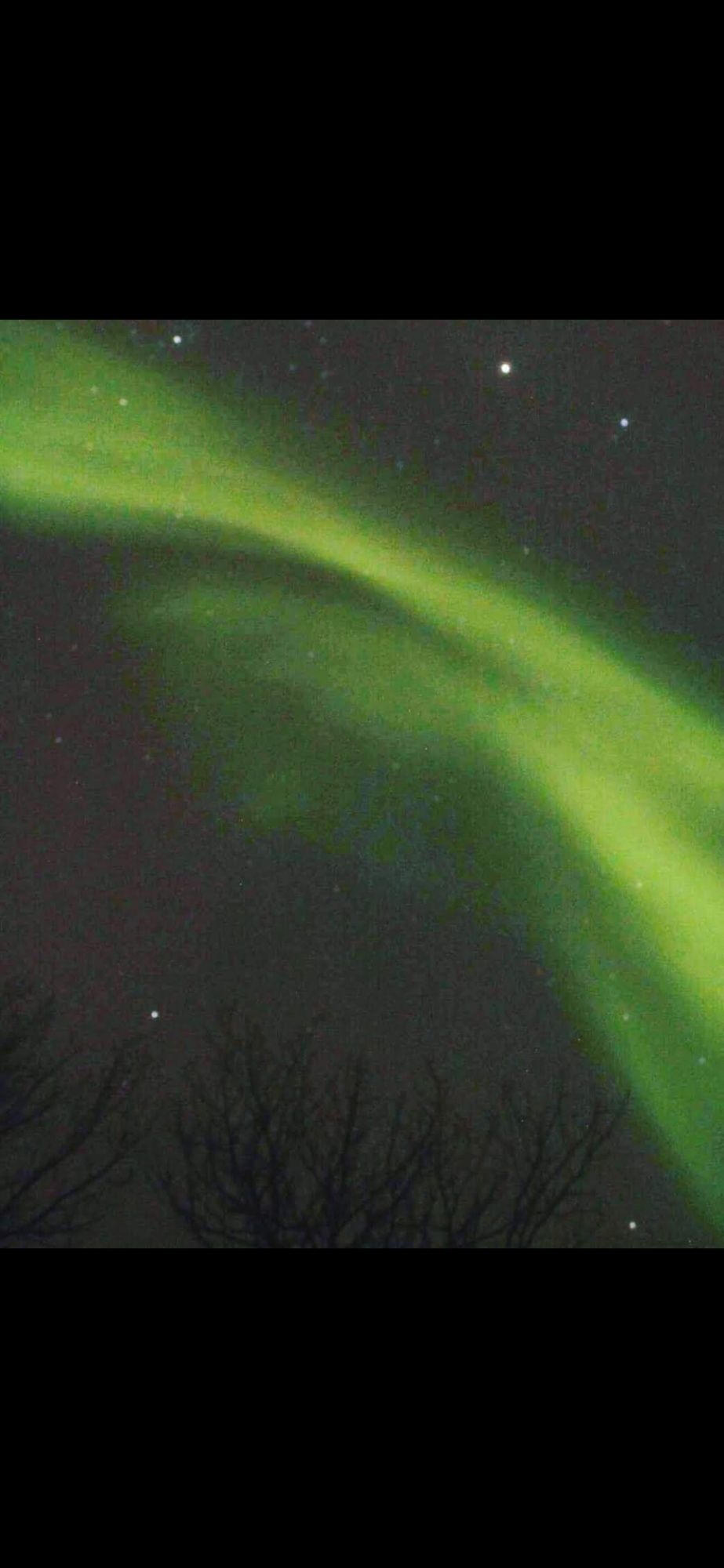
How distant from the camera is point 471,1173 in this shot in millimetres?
5254
